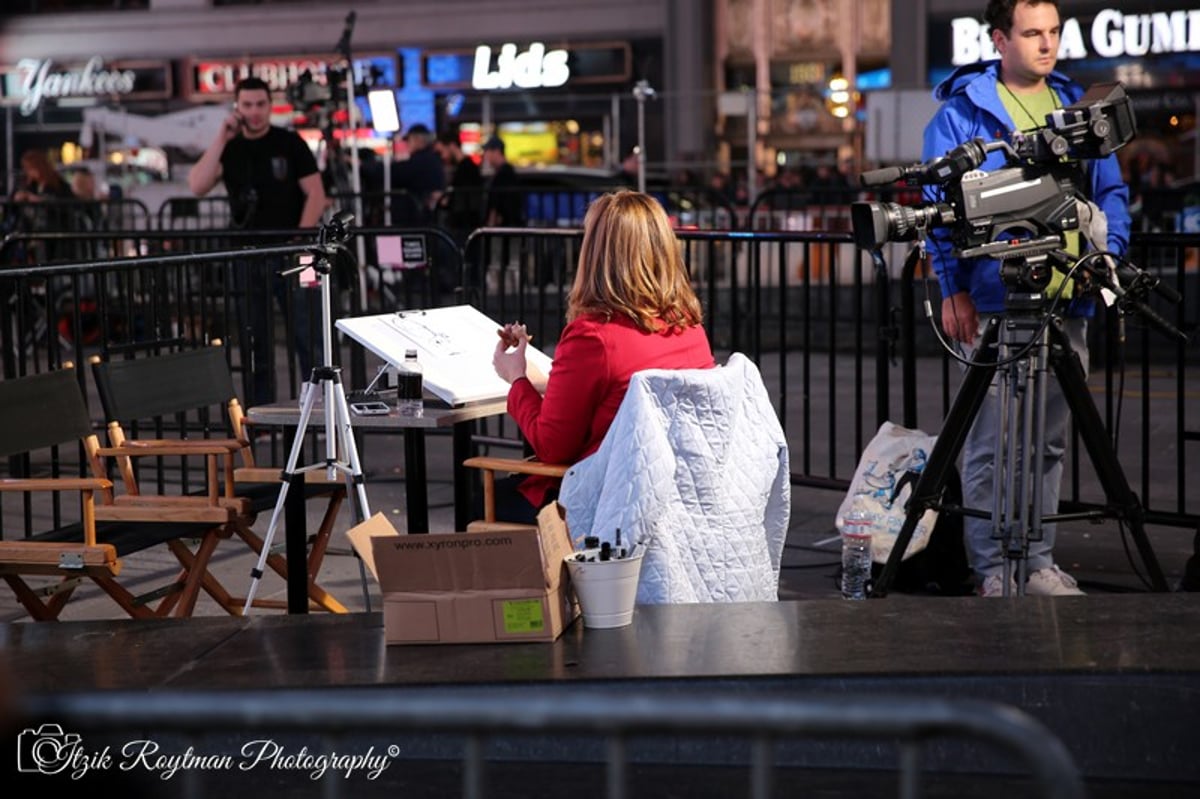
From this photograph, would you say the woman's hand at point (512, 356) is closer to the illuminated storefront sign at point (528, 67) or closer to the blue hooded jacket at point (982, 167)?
the blue hooded jacket at point (982, 167)

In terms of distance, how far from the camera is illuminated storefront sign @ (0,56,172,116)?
118 ft

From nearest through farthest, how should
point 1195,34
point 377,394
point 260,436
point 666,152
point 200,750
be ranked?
point 200,750
point 377,394
point 260,436
point 1195,34
point 666,152

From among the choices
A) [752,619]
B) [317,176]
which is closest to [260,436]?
[317,176]

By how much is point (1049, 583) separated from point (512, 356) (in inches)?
80.8

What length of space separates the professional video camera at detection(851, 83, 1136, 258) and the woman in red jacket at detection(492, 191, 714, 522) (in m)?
0.67

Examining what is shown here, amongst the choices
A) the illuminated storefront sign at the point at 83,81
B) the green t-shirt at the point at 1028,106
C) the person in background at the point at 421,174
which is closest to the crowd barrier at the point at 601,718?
the green t-shirt at the point at 1028,106

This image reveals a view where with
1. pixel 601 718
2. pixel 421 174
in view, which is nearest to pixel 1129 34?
pixel 421 174

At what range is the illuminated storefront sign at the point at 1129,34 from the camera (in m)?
26.7

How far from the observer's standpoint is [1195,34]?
26.6 metres

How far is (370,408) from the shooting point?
231 inches

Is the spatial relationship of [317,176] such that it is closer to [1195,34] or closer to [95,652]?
[95,652]

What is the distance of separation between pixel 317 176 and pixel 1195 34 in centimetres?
1947

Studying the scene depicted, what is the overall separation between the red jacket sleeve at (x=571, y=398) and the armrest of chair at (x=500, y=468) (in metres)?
0.04

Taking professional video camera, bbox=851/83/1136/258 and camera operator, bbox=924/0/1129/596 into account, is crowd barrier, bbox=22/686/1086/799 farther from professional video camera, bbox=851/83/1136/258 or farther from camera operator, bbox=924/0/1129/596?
camera operator, bbox=924/0/1129/596
